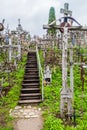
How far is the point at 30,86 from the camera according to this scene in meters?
15.6

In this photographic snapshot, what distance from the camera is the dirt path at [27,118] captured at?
411 inches

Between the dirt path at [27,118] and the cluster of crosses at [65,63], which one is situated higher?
the cluster of crosses at [65,63]

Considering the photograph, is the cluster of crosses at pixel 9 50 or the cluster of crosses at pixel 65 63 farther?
the cluster of crosses at pixel 9 50

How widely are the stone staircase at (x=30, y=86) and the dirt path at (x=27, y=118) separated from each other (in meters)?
0.94

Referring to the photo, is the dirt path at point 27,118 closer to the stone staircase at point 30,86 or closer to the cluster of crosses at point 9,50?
the stone staircase at point 30,86

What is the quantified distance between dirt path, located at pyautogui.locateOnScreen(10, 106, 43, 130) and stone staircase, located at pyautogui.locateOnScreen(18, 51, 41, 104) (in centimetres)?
94

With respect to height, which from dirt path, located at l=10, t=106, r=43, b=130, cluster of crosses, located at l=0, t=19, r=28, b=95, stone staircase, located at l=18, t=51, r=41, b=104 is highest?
cluster of crosses, located at l=0, t=19, r=28, b=95

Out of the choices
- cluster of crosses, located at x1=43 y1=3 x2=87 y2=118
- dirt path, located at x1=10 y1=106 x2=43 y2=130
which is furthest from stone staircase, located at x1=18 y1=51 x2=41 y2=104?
cluster of crosses, located at x1=43 y1=3 x2=87 y2=118

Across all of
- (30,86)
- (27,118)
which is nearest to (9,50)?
(30,86)

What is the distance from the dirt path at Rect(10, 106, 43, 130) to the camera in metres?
10.4

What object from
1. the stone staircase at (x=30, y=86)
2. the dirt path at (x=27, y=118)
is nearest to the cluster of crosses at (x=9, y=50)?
the stone staircase at (x=30, y=86)

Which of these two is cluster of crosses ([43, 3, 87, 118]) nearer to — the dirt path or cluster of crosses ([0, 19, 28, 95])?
the dirt path

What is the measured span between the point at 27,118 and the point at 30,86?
430cm

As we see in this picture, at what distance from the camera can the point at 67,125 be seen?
1016 centimetres
